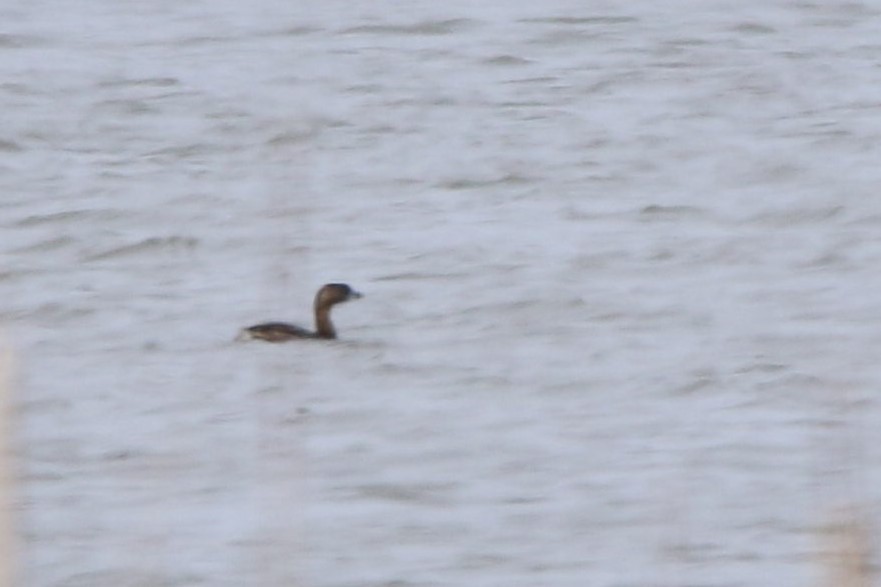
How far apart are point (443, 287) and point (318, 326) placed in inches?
40.0

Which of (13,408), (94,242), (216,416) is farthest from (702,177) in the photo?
(13,408)

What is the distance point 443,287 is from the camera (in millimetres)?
11242

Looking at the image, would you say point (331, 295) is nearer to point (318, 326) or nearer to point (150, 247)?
point (318, 326)

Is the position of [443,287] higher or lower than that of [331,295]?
lower

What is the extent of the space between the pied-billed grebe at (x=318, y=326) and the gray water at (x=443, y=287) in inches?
4.5

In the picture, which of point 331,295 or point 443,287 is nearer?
point 331,295

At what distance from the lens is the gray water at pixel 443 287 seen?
22.2ft

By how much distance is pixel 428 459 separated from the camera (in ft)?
26.2

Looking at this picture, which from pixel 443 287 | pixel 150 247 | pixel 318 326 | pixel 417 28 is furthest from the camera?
pixel 417 28

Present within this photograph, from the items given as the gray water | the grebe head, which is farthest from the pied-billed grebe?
the gray water

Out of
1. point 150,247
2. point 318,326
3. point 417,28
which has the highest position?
point 318,326

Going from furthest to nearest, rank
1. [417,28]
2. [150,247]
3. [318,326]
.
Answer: [417,28] < [150,247] < [318,326]

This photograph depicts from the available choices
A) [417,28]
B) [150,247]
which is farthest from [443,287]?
[417,28]

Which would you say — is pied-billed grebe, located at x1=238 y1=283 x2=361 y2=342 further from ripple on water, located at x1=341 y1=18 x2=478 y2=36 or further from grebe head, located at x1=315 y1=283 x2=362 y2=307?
ripple on water, located at x1=341 y1=18 x2=478 y2=36
